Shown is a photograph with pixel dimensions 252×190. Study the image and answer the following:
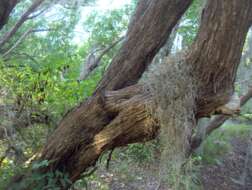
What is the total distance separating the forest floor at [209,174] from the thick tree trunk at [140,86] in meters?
0.56

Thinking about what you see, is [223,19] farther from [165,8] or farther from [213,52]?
[165,8]

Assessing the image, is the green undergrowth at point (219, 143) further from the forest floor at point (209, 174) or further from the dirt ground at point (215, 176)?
the dirt ground at point (215, 176)

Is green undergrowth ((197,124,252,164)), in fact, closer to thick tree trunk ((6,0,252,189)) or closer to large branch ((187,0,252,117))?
thick tree trunk ((6,0,252,189))

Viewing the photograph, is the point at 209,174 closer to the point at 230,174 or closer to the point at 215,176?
the point at 215,176

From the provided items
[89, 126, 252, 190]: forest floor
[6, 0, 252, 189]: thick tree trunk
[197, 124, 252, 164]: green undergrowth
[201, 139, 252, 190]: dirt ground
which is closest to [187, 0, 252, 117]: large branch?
[6, 0, 252, 189]: thick tree trunk

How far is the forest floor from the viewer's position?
580cm

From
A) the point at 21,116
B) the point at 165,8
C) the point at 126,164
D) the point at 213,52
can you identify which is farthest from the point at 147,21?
the point at 126,164

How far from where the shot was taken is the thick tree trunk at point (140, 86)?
8.39 ft

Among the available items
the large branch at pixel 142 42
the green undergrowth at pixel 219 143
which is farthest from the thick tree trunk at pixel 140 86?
the green undergrowth at pixel 219 143

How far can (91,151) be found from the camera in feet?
10.6

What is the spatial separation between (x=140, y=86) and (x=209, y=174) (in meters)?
6.26

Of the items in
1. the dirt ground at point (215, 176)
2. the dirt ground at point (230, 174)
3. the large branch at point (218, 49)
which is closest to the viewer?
the large branch at point (218, 49)

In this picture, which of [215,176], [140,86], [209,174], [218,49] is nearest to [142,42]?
[140,86]

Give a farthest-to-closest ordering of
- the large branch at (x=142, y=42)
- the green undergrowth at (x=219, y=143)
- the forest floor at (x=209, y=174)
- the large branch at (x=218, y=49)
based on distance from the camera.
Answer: the green undergrowth at (x=219, y=143) < the forest floor at (x=209, y=174) < the large branch at (x=142, y=42) < the large branch at (x=218, y=49)
